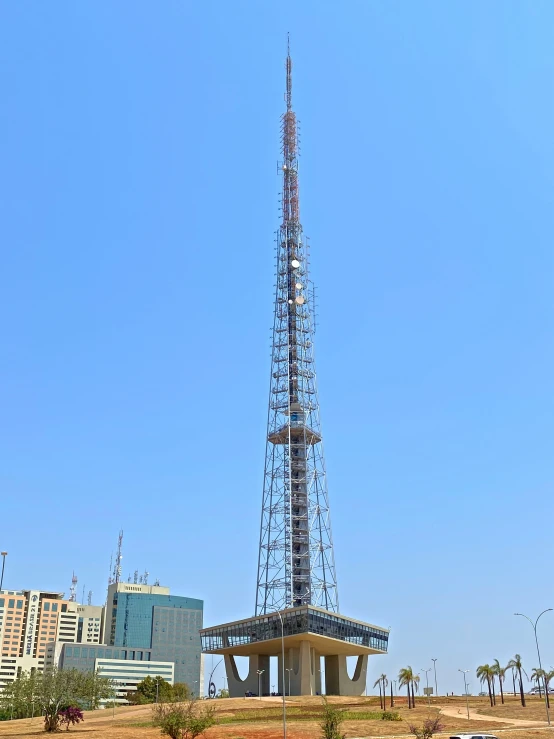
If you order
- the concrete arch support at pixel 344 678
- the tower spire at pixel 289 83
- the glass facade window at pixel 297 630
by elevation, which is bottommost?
the concrete arch support at pixel 344 678

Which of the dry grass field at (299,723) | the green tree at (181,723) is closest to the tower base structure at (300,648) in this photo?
the dry grass field at (299,723)

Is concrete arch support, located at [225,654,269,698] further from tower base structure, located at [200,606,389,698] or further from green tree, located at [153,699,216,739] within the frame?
green tree, located at [153,699,216,739]

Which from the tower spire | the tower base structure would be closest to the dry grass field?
the tower base structure

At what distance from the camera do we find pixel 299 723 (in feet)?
219

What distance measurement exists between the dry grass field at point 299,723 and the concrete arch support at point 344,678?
74.4 ft

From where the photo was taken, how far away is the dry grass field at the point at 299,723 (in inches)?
2281

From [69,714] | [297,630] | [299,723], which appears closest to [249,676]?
[297,630]

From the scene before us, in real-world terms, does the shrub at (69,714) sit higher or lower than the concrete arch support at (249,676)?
lower

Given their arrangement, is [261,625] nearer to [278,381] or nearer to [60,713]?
[278,381]

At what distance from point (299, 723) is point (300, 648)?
169ft

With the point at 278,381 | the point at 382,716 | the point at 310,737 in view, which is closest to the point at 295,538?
the point at 278,381

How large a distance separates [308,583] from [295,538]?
765 centimetres

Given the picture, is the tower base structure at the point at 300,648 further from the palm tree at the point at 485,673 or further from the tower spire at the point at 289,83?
the tower spire at the point at 289,83

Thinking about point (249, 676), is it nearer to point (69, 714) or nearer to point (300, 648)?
point (300, 648)
